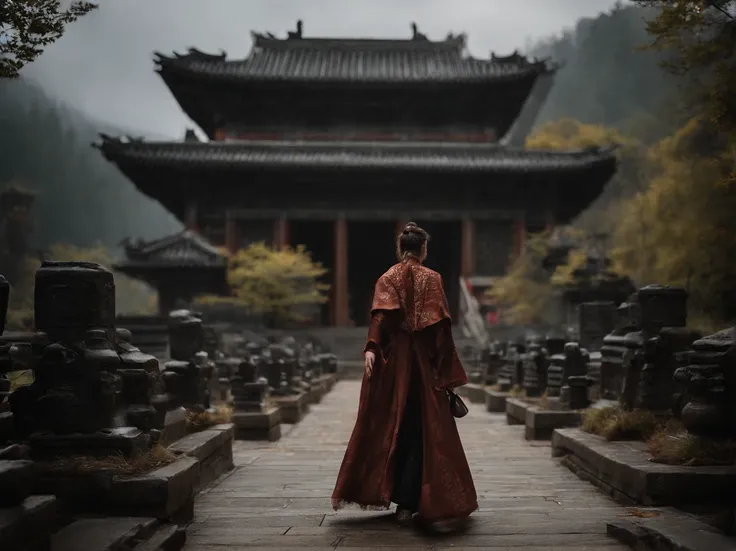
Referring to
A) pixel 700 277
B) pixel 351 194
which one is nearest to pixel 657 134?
pixel 351 194

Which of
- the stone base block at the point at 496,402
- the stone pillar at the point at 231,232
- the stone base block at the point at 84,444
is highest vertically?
the stone pillar at the point at 231,232

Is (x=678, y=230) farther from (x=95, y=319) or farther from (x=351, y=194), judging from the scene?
(x=95, y=319)

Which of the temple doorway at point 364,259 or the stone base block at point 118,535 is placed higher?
the temple doorway at point 364,259

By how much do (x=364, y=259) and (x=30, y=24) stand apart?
29.9 meters

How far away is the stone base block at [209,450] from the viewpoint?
5.46 metres

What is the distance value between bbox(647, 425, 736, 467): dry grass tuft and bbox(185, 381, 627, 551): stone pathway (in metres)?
0.46

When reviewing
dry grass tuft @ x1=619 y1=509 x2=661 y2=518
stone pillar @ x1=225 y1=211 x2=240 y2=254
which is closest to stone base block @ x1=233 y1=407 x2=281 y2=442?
dry grass tuft @ x1=619 y1=509 x2=661 y2=518

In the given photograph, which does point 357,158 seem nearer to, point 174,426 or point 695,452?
point 174,426

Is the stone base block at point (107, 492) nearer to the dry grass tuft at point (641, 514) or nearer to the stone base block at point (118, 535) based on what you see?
the stone base block at point (118, 535)

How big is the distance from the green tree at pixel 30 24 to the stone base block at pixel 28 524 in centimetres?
234

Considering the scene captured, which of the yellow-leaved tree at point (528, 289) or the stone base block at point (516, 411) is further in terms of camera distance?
the yellow-leaved tree at point (528, 289)

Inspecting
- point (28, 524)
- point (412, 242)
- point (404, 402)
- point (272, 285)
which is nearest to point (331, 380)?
point (272, 285)

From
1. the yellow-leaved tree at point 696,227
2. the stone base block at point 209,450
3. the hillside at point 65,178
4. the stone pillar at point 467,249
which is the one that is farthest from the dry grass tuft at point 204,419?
the stone pillar at point 467,249

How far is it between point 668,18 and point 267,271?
62.0 ft
